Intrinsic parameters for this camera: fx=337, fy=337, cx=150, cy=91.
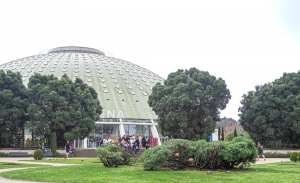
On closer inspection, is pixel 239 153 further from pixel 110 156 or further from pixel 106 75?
pixel 106 75

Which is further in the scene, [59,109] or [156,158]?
[59,109]

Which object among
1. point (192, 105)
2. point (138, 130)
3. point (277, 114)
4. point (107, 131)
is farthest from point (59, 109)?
point (277, 114)

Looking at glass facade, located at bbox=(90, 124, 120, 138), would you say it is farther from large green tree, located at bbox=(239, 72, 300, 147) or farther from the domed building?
large green tree, located at bbox=(239, 72, 300, 147)

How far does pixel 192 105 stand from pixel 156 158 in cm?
1879

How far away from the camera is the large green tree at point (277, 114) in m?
34.0

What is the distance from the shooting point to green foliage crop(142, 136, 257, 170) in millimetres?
16469

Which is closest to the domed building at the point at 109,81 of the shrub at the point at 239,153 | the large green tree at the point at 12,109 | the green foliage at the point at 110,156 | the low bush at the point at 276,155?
the large green tree at the point at 12,109

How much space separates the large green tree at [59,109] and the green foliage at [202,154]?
18646 mm

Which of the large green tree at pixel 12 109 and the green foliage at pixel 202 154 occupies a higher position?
the large green tree at pixel 12 109

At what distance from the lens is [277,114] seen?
34469 millimetres

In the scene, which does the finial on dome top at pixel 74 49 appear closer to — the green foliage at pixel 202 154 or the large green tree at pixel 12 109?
the large green tree at pixel 12 109

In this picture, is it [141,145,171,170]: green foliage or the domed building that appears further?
the domed building

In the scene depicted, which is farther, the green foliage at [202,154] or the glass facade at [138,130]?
the glass facade at [138,130]

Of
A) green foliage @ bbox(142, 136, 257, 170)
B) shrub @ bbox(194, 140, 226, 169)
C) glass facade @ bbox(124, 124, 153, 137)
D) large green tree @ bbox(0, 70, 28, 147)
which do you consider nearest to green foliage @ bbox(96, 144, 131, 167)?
green foliage @ bbox(142, 136, 257, 170)
